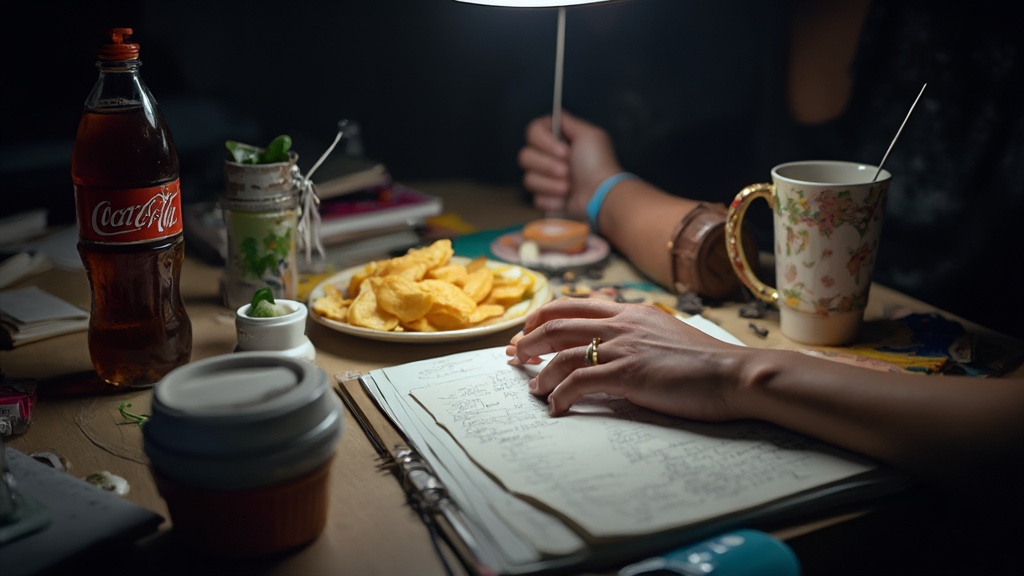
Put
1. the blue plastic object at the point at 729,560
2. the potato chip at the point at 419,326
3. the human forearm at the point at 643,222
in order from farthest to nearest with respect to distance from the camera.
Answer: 1. the human forearm at the point at 643,222
2. the potato chip at the point at 419,326
3. the blue plastic object at the point at 729,560

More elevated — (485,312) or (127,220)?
(127,220)

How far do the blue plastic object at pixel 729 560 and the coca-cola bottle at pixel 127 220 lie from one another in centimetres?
58

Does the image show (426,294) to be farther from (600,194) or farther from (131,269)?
(600,194)

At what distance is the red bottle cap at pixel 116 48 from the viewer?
2.70ft

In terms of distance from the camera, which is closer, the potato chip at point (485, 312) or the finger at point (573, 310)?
the finger at point (573, 310)

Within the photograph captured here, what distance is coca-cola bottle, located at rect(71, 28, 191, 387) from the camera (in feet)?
2.71

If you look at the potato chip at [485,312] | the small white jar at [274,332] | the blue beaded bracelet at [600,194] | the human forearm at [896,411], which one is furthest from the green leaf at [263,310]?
the blue beaded bracelet at [600,194]

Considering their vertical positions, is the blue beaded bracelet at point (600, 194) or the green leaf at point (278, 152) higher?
the green leaf at point (278, 152)

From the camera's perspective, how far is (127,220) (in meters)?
0.83

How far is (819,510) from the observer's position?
66cm

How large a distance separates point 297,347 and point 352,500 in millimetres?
284

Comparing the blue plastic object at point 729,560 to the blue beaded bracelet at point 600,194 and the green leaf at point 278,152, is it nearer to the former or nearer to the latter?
the green leaf at point 278,152

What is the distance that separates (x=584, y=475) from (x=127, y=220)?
0.52 meters

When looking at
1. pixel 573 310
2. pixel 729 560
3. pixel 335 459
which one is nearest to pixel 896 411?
pixel 729 560
